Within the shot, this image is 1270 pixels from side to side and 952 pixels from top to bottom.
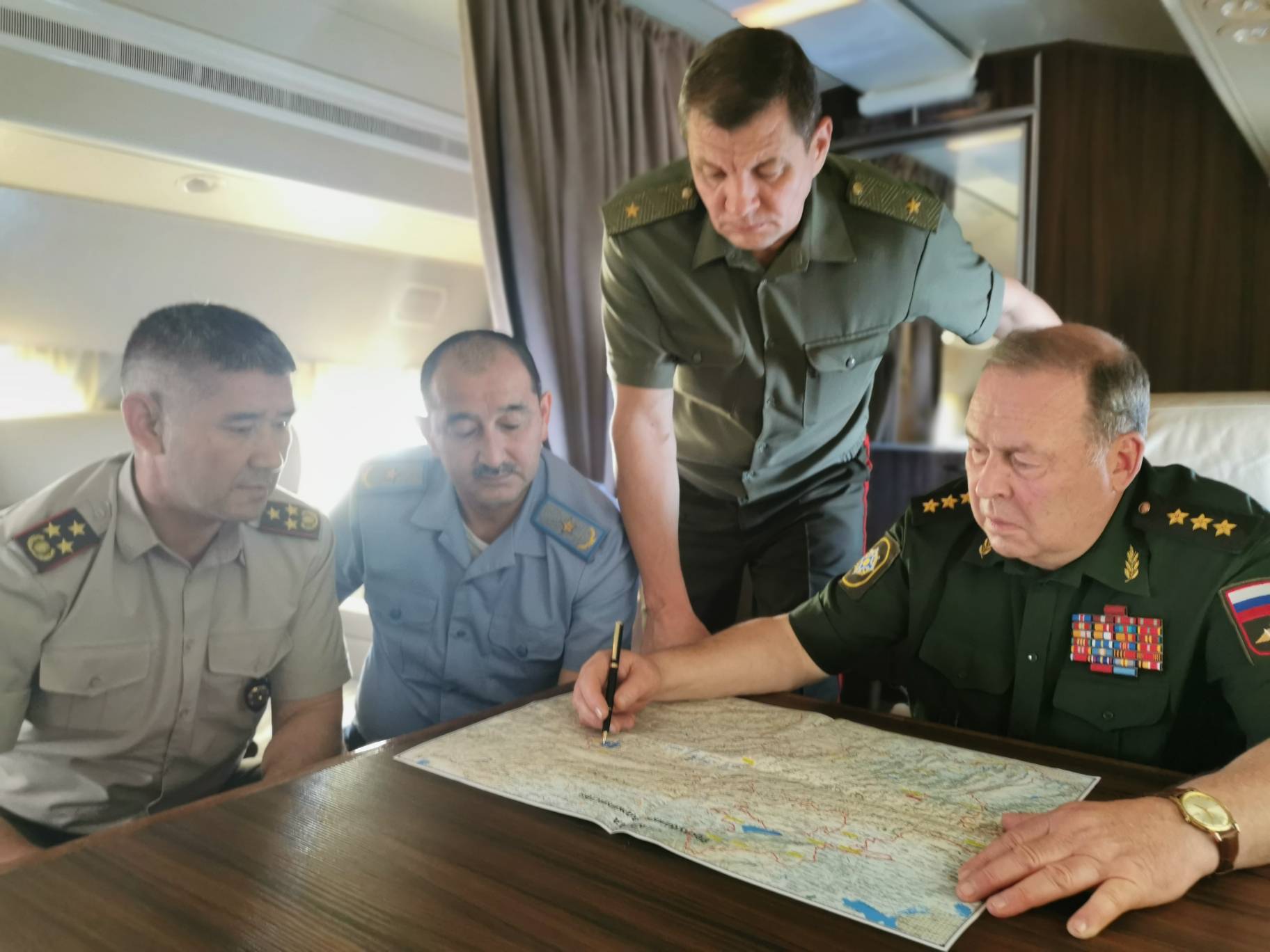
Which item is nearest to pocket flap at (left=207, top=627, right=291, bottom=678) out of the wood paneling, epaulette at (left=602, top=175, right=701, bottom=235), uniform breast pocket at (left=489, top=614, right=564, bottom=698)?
uniform breast pocket at (left=489, top=614, right=564, bottom=698)

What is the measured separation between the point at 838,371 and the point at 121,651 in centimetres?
127

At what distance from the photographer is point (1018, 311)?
6.36ft

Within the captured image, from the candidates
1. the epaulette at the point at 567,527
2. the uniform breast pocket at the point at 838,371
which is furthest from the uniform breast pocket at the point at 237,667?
the uniform breast pocket at the point at 838,371

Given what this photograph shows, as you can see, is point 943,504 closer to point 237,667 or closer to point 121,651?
point 237,667

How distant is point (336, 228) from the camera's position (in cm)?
270

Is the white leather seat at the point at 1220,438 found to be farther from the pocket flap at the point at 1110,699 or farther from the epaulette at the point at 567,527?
the epaulette at the point at 567,527

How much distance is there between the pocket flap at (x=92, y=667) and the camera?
132 centimetres

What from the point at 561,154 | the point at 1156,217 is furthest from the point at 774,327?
the point at 1156,217

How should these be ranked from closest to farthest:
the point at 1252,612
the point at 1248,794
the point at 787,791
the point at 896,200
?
the point at 1248,794 → the point at 787,791 → the point at 1252,612 → the point at 896,200

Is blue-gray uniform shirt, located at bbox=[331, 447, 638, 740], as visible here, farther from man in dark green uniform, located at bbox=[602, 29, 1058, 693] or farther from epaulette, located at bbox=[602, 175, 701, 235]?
Answer: epaulette, located at bbox=[602, 175, 701, 235]

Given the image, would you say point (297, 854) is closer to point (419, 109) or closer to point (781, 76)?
point (781, 76)

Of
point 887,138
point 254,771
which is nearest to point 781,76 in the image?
point 254,771

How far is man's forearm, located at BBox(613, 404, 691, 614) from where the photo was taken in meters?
1.79

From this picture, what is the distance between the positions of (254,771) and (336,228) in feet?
5.35
